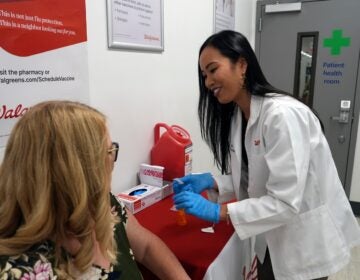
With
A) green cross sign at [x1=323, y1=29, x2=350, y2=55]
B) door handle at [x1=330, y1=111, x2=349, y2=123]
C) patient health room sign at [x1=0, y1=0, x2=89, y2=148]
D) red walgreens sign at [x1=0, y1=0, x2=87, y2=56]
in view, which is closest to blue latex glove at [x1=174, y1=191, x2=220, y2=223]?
patient health room sign at [x1=0, y1=0, x2=89, y2=148]

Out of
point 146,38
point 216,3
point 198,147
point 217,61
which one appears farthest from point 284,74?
point 217,61

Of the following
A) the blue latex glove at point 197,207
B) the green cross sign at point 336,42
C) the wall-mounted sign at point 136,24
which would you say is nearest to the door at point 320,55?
the green cross sign at point 336,42

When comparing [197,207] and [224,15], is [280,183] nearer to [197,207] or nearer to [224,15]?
[197,207]

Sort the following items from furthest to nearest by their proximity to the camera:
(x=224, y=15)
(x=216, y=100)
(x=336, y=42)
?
(x=336, y=42) < (x=224, y=15) < (x=216, y=100)

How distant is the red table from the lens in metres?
1.10

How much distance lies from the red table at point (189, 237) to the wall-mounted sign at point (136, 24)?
744mm

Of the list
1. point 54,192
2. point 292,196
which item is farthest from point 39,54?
point 292,196

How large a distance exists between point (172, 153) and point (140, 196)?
1.00 ft

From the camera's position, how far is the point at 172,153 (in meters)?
1.65

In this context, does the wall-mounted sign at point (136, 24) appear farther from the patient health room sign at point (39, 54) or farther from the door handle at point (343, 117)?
the door handle at point (343, 117)

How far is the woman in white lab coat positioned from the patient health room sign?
0.47 meters

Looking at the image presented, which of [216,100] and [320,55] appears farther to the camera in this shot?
[320,55]

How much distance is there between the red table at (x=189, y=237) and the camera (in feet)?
3.61

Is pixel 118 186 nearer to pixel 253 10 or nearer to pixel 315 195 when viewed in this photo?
pixel 315 195
